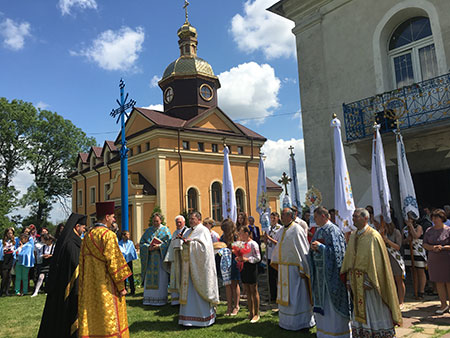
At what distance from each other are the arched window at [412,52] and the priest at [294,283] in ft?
21.4

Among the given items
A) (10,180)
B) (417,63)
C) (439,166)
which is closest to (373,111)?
(417,63)

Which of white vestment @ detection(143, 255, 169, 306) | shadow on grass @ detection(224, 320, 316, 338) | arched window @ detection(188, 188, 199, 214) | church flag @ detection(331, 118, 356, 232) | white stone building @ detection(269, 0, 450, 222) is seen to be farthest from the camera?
arched window @ detection(188, 188, 199, 214)

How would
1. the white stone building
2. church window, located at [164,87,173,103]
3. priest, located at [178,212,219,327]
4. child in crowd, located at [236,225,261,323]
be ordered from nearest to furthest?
priest, located at [178,212,219,327] → child in crowd, located at [236,225,261,323] → the white stone building → church window, located at [164,87,173,103]

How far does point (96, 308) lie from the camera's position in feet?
16.6

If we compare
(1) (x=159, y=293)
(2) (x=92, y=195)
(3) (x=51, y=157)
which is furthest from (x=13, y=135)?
(1) (x=159, y=293)

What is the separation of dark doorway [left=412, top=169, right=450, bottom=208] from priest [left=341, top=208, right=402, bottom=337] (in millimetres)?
6377

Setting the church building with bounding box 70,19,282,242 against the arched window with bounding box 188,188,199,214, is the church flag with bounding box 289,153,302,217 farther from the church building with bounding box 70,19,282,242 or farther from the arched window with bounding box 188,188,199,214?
the arched window with bounding box 188,188,199,214

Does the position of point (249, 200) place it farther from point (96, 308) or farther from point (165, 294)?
point (96, 308)

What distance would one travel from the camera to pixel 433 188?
407 inches

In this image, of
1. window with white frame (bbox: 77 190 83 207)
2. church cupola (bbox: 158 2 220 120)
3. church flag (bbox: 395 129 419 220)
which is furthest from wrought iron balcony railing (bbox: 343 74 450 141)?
window with white frame (bbox: 77 190 83 207)

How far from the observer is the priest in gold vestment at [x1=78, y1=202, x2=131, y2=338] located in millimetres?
5020

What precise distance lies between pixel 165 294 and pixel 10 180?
35769 millimetres

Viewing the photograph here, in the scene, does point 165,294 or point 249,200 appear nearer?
point 165,294

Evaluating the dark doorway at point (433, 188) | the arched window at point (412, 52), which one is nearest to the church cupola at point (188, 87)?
the arched window at point (412, 52)
